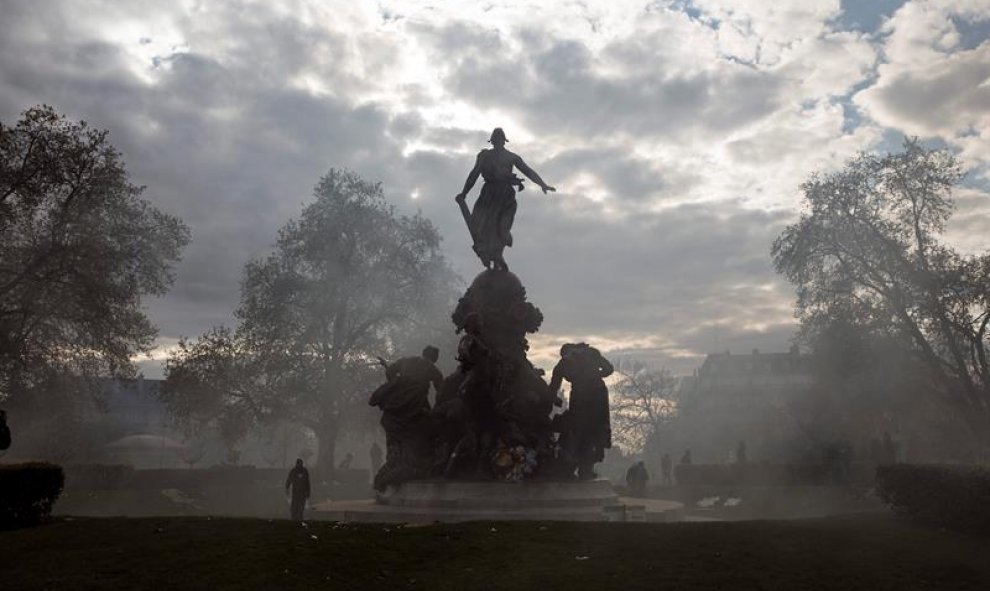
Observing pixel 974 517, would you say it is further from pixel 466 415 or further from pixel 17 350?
pixel 17 350

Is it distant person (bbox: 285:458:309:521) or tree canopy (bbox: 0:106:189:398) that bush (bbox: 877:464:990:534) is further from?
tree canopy (bbox: 0:106:189:398)

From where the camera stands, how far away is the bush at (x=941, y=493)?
1200cm

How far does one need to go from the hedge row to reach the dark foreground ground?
77.7 ft

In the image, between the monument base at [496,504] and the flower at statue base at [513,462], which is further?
the flower at statue base at [513,462]

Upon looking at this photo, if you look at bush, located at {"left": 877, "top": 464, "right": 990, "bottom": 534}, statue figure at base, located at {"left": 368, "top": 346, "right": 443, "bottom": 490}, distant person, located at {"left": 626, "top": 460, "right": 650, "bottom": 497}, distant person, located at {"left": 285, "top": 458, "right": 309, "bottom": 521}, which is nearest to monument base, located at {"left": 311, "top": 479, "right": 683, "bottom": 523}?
statue figure at base, located at {"left": 368, "top": 346, "right": 443, "bottom": 490}

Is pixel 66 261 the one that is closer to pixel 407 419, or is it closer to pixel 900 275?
pixel 407 419

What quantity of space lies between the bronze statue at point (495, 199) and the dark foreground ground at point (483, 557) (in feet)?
23.3

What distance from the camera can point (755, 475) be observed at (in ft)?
118

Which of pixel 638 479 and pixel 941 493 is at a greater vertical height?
pixel 941 493

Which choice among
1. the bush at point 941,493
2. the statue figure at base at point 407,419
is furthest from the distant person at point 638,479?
the statue figure at base at point 407,419

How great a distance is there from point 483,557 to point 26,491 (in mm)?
7808

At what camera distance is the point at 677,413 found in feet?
243

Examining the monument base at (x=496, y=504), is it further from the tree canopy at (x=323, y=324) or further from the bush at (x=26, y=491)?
the tree canopy at (x=323, y=324)

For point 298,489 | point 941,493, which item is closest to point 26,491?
point 298,489
